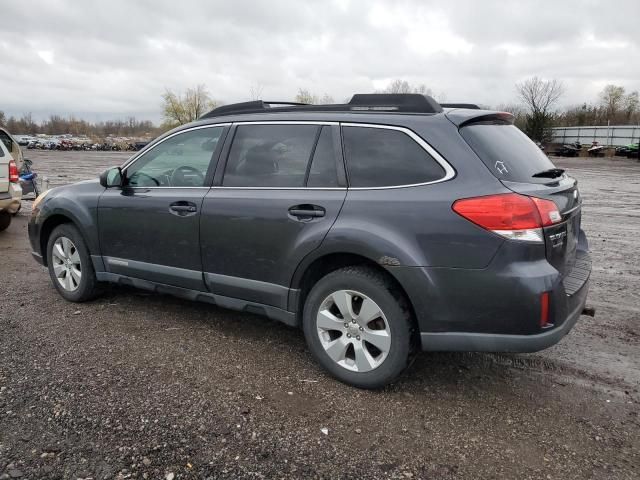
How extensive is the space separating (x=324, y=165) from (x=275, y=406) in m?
1.57

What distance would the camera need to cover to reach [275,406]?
10.6 feet

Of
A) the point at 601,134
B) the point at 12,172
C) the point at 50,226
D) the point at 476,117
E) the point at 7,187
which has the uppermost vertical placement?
the point at 476,117

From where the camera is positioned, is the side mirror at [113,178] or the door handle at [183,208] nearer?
the door handle at [183,208]

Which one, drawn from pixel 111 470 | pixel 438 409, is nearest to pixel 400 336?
pixel 438 409

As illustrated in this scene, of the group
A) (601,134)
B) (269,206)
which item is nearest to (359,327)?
(269,206)

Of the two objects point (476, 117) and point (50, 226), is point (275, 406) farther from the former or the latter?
point (50, 226)

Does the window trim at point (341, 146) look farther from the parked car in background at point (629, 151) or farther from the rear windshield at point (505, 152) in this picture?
the parked car in background at point (629, 151)

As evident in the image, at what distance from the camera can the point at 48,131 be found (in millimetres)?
131125

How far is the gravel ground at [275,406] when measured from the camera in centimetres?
269

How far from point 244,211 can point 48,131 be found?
146 metres

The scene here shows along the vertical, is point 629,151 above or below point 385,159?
below

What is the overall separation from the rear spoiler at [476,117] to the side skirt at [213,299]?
166cm

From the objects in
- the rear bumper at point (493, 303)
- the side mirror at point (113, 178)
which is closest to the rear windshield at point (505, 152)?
the rear bumper at point (493, 303)

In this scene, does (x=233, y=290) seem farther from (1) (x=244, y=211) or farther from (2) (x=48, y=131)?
(2) (x=48, y=131)
